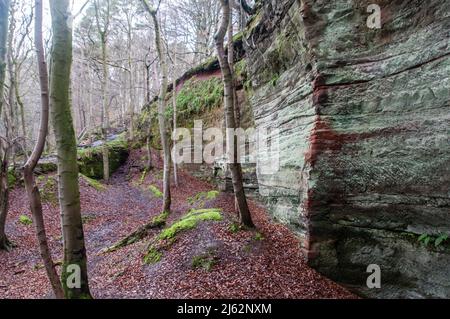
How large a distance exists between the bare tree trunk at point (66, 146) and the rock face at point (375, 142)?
202 inches

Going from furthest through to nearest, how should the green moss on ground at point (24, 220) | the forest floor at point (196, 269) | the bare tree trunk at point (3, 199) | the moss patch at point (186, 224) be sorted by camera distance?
the green moss on ground at point (24, 220) < the bare tree trunk at point (3, 199) < the moss patch at point (186, 224) < the forest floor at point (196, 269)

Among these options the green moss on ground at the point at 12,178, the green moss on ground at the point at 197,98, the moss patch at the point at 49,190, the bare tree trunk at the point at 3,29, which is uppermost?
Result: the green moss on ground at the point at 197,98

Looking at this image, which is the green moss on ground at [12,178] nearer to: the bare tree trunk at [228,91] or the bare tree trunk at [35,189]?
the bare tree trunk at [35,189]

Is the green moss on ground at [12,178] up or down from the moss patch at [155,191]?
up

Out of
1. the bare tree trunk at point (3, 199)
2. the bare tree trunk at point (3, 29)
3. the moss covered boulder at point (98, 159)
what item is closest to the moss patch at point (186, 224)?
the bare tree trunk at point (3, 29)

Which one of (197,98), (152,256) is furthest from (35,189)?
(197,98)

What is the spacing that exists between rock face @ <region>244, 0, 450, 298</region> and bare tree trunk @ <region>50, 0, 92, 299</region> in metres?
5.13

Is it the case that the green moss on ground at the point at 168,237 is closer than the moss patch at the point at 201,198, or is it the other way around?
the green moss on ground at the point at 168,237

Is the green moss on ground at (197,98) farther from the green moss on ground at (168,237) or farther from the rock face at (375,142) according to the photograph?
the rock face at (375,142)

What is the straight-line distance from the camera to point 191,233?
8234mm

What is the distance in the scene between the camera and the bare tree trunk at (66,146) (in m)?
4.61

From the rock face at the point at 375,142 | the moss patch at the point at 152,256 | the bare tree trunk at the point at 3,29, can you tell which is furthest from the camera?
the moss patch at the point at 152,256
